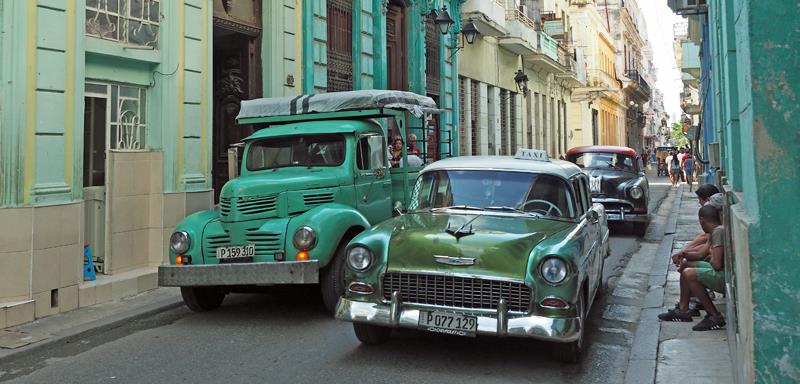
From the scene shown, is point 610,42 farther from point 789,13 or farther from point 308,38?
point 789,13

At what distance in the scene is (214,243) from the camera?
6762 millimetres

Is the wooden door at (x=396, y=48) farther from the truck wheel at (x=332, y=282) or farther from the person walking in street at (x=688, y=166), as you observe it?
the person walking in street at (x=688, y=166)

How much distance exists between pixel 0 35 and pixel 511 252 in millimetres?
5667

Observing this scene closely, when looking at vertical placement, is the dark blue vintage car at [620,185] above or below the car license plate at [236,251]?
above

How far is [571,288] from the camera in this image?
15.6 feet

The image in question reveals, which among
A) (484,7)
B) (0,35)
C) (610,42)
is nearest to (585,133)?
(610,42)

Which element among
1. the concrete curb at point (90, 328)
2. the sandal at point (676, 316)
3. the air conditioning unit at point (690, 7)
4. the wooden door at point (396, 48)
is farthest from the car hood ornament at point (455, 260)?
the wooden door at point (396, 48)

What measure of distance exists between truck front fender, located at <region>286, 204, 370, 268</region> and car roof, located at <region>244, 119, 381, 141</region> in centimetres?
114

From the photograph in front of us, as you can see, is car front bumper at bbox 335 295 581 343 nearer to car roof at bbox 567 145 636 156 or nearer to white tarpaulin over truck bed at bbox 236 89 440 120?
white tarpaulin over truck bed at bbox 236 89 440 120

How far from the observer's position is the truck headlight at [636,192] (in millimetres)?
12797

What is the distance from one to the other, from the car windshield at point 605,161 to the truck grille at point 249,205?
28.8ft

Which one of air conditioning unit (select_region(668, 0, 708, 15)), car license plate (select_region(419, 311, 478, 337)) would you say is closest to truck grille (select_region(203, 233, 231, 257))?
car license plate (select_region(419, 311, 478, 337))

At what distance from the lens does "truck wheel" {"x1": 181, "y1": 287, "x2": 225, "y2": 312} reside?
7.09 metres

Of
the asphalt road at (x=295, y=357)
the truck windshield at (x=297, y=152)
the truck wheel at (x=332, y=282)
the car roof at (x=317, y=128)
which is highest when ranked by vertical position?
the car roof at (x=317, y=128)
